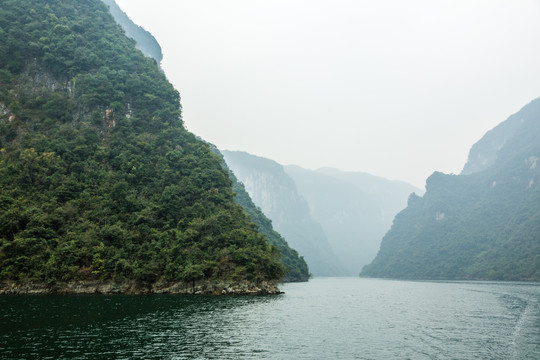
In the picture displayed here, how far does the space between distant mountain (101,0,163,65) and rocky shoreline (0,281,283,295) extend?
140299 mm

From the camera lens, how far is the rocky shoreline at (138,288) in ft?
192

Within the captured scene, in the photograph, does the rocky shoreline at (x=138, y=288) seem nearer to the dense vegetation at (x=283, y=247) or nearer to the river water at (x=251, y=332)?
the river water at (x=251, y=332)

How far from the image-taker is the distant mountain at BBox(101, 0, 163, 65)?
17738 cm

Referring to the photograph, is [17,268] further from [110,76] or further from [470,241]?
[470,241]

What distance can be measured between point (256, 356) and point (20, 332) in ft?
62.8

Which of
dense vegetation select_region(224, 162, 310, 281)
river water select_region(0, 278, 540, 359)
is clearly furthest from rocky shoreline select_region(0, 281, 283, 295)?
dense vegetation select_region(224, 162, 310, 281)

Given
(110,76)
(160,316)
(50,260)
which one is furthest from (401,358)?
(110,76)

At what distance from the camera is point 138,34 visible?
609 ft

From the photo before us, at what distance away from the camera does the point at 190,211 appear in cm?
8069

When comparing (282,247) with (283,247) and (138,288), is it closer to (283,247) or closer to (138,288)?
(283,247)

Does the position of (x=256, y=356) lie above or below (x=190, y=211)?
below

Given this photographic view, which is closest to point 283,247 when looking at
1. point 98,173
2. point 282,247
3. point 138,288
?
point 282,247

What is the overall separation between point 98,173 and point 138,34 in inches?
5284

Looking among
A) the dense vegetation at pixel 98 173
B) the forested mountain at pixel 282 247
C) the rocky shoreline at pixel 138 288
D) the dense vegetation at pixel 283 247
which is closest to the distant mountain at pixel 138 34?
the dense vegetation at pixel 98 173
